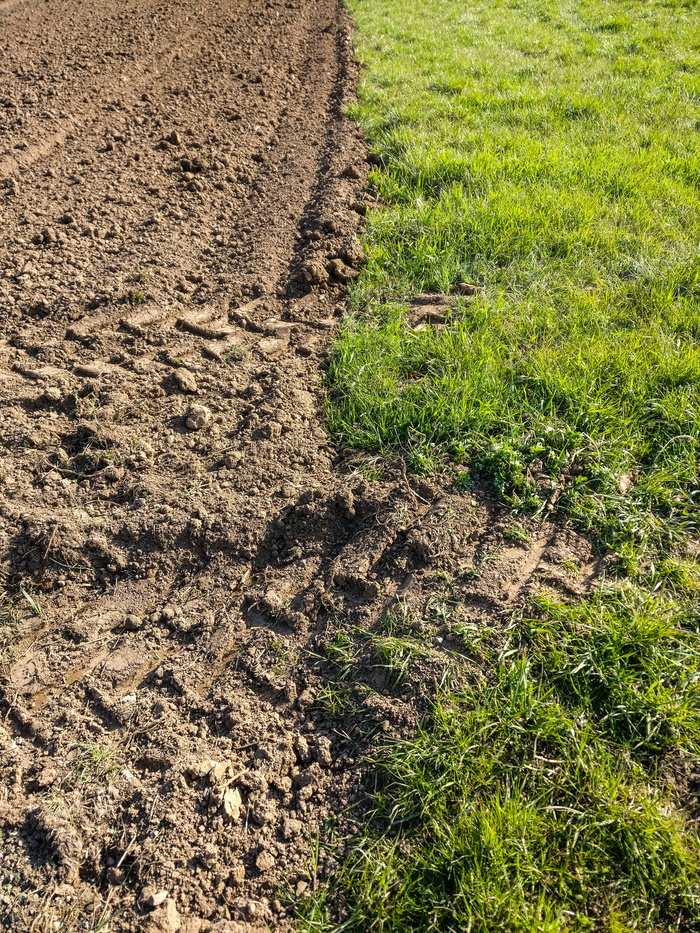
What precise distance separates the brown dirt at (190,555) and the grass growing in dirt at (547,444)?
176mm

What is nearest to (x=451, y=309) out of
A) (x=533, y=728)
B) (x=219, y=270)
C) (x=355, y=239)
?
(x=355, y=239)

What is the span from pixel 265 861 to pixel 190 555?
1.24 metres

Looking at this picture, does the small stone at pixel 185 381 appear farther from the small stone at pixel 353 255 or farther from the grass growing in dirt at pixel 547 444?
the small stone at pixel 353 255

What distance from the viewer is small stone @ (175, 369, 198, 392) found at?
345 cm

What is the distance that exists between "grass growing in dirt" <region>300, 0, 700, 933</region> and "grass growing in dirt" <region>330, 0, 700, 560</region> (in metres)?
0.02

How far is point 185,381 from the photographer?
3.46 m

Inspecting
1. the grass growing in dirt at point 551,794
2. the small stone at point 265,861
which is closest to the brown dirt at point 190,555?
the small stone at point 265,861

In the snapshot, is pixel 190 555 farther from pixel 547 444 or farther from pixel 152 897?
pixel 547 444

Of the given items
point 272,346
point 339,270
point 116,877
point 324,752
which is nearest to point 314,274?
point 339,270

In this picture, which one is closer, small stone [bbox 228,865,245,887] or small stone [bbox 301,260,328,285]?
small stone [bbox 228,865,245,887]

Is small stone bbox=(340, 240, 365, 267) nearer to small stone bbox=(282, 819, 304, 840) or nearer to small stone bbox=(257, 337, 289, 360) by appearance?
small stone bbox=(257, 337, 289, 360)

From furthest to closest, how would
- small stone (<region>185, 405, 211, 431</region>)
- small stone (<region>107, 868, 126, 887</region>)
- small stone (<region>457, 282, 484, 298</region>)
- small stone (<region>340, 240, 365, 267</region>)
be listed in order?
small stone (<region>340, 240, 365, 267</region>) < small stone (<region>457, 282, 484, 298</region>) < small stone (<region>185, 405, 211, 431</region>) < small stone (<region>107, 868, 126, 887</region>)

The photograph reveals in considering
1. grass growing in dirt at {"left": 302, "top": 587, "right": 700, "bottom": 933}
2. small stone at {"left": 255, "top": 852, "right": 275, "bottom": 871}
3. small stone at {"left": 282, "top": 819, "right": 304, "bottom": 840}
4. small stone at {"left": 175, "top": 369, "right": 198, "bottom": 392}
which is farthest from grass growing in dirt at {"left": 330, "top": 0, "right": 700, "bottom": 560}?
small stone at {"left": 255, "top": 852, "right": 275, "bottom": 871}

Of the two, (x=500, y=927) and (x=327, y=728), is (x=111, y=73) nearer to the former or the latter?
(x=327, y=728)
